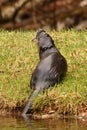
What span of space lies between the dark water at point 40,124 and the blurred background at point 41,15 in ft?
32.6

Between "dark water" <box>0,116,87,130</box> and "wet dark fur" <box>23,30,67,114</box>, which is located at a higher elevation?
"wet dark fur" <box>23,30,67,114</box>

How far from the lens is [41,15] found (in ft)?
67.4

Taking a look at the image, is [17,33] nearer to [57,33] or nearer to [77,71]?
[57,33]

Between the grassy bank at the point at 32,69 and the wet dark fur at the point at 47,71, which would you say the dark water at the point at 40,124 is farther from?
the wet dark fur at the point at 47,71

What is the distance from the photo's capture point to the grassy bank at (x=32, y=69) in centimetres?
969

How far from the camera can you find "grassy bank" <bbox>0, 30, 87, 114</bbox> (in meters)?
9.69

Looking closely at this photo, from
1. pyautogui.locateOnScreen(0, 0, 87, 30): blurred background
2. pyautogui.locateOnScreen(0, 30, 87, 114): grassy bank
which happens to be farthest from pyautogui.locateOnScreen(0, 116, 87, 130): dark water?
pyautogui.locateOnScreen(0, 0, 87, 30): blurred background

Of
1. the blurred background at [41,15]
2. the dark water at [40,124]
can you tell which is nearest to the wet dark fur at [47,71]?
the dark water at [40,124]

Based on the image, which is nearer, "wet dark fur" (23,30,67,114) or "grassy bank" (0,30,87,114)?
"grassy bank" (0,30,87,114)

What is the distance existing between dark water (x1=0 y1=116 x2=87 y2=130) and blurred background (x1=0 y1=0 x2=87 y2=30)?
32.6 ft

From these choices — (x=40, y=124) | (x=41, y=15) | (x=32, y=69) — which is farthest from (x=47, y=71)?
(x=41, y=15)

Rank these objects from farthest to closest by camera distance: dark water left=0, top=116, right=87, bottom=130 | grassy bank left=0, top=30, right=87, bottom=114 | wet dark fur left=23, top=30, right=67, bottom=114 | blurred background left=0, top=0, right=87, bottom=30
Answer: blurred background left=0, top=0, right=87, bottom=30 → wet dark fur left=23, top=30, right=67, bottom=114 → grassy bank left=0, top=30, right=87, bottom=114 → dark water left=0, top=116, right=87, bottom=130

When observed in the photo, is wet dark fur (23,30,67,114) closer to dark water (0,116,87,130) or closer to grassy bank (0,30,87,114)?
grassy bank (0,30,87,114)

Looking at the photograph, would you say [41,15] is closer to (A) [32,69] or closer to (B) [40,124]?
(A) [32,69]
